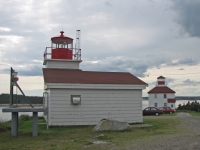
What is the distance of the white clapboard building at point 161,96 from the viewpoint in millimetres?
49938

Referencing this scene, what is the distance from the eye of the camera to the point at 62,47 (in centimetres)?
2353

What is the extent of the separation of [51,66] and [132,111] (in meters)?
7.05

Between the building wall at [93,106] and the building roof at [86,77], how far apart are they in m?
0.64

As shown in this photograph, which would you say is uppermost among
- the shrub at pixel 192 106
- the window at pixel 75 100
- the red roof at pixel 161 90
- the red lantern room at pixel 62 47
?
the red lantern room at pixel 62 47

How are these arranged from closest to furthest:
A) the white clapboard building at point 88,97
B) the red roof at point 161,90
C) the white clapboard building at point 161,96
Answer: the white clapboard building at point 88,97 → the white clapboard building at point 161,96 → the red roof at point 161,90

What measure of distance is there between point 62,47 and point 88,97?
568 cm

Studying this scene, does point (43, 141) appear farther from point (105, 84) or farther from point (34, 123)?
point (105, 84)

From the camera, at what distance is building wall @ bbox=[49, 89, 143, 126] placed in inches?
746

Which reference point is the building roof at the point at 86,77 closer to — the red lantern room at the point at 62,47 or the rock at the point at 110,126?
the red lantern room at the point at 62,47

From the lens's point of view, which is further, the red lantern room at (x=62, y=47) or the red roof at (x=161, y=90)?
the red roof at (x=161, y=90)

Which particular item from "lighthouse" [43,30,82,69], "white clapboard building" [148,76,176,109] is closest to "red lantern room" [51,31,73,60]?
"lighthouse" [43,30,82,69]

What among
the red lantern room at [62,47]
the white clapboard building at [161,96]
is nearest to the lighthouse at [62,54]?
the red lantern room at [62,47]

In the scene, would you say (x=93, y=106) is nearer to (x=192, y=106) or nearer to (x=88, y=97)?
(x=88, y=97)

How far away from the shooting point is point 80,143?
12078 millimetres
